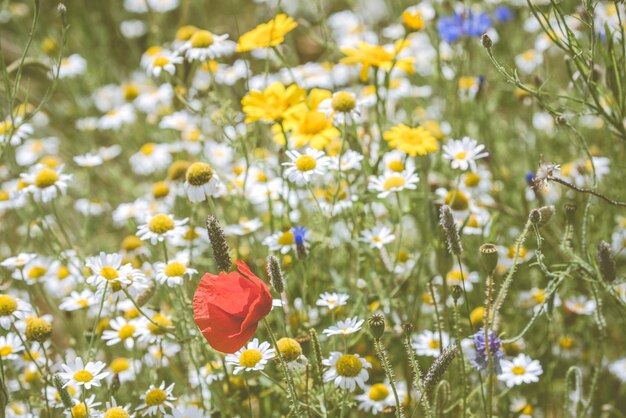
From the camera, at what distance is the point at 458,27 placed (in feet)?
8.14

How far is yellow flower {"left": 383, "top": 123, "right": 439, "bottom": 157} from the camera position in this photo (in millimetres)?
1784

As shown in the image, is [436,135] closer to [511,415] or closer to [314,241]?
[314,241]

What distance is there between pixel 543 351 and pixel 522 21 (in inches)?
76.2

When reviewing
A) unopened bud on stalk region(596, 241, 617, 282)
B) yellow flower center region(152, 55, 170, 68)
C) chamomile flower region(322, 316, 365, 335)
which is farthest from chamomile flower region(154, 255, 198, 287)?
unopened bud on stalk region(596, 241, 617, 282)

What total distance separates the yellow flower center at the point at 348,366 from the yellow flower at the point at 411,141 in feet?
1.68

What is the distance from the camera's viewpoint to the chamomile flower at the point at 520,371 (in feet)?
5.40

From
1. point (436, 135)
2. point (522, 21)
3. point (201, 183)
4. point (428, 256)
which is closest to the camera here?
point (201, 183)

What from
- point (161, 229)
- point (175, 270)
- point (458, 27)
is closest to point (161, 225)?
point (161, 229)

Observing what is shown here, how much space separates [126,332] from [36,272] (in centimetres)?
41

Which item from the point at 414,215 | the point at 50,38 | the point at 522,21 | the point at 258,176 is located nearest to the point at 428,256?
the point at 414,215

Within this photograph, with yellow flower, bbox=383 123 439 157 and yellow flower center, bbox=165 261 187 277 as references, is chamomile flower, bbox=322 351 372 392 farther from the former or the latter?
yellow flower, bbox=383 123 439 157

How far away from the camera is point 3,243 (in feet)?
9.96

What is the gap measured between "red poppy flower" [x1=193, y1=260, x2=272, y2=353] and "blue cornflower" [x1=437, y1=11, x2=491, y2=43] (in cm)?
141

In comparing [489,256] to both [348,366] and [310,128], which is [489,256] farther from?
[310,128]
